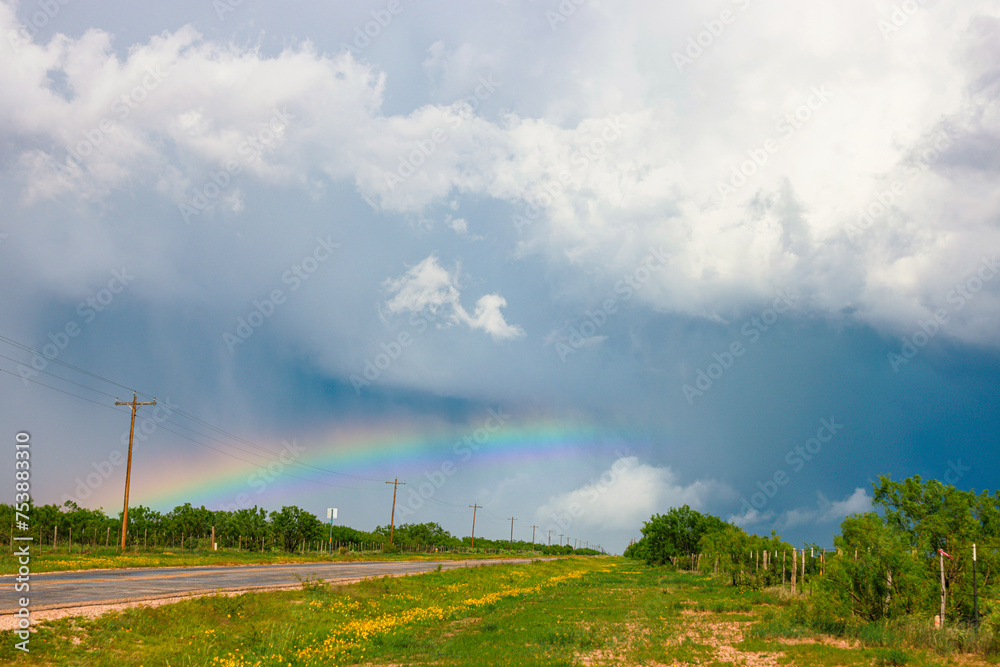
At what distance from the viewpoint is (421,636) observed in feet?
67.2

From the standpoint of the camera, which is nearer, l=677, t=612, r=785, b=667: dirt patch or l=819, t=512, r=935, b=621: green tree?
l=677, t=612, r=785, b=667: dirt patch

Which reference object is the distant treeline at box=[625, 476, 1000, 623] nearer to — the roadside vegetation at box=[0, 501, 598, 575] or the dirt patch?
the dirt patch

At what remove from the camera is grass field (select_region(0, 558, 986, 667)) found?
1502cm

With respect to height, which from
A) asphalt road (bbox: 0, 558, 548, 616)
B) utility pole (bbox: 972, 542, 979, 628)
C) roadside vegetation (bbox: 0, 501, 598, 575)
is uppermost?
utility pole (bbox: 972, 542, 979, 628)

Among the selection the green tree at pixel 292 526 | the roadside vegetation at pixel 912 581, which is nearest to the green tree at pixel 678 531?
the green tree at pixel 292 526

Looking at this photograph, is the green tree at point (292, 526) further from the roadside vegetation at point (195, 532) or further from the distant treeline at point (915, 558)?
the distant treeline at point (915, 558)

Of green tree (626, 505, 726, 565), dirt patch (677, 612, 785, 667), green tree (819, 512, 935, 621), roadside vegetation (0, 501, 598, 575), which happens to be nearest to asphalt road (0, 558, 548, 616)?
dirt patch (677, 612, 785, 667)

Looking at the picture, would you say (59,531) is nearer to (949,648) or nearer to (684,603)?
(684,603)

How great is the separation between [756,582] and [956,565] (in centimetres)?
2418

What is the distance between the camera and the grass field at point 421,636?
15016mm

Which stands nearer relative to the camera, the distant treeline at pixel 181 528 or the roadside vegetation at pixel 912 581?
the roadside vegetation at pixel 912 581

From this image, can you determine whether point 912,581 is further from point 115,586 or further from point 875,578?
point 115,586

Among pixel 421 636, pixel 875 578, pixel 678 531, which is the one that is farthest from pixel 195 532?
pixel 875 578

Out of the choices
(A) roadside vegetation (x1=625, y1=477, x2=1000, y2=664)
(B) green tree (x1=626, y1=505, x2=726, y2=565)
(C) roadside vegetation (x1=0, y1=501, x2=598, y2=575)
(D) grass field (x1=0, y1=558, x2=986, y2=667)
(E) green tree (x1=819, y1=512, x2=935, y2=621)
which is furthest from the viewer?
(B) green tree (x1=626, y1=505, x2=726, y2=565)
